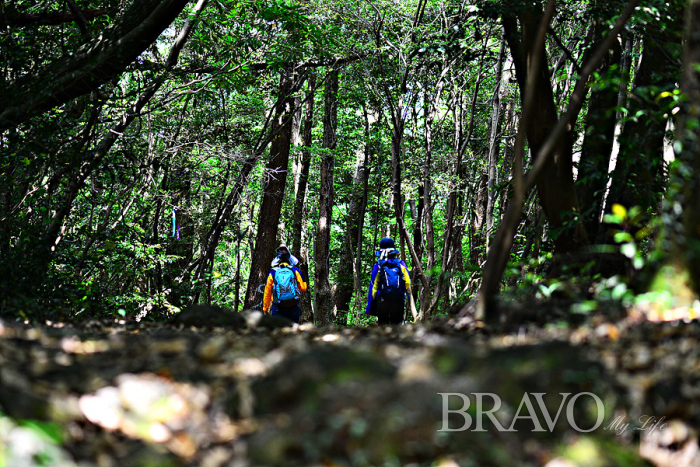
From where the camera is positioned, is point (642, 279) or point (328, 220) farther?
point (328, 220)

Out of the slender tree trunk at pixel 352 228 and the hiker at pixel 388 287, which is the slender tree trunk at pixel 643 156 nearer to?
the hiker at pixel 388 287

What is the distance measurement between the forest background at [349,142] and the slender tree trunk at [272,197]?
0.06 metres

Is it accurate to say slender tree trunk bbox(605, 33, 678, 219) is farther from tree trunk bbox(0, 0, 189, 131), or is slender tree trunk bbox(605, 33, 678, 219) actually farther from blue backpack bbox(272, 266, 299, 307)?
tree trunk bbox(0, 0, 189, 131)

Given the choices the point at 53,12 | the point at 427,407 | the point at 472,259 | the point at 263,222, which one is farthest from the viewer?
A: the point at 472,259

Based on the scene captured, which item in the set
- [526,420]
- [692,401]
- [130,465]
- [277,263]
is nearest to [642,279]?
[692,401]

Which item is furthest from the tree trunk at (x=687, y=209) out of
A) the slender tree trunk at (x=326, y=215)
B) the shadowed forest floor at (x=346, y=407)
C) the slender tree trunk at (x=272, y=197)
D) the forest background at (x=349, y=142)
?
the slender tree trunk at (x=326, y=215)

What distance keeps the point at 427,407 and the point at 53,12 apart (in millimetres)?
8549

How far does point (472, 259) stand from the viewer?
1608 cm

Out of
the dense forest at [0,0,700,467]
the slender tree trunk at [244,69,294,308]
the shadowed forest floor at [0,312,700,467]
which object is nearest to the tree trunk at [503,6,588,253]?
the dense forest at [0,0,700,467]

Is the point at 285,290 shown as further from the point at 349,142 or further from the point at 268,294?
the point at 349,142

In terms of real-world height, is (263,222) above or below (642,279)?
above

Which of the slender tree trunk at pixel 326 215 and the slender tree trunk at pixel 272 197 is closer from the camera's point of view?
the slender tree trunk at pixel 272 197

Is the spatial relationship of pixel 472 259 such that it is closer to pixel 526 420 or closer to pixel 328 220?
pixel 328 220

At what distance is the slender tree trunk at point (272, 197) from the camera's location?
1458cm
